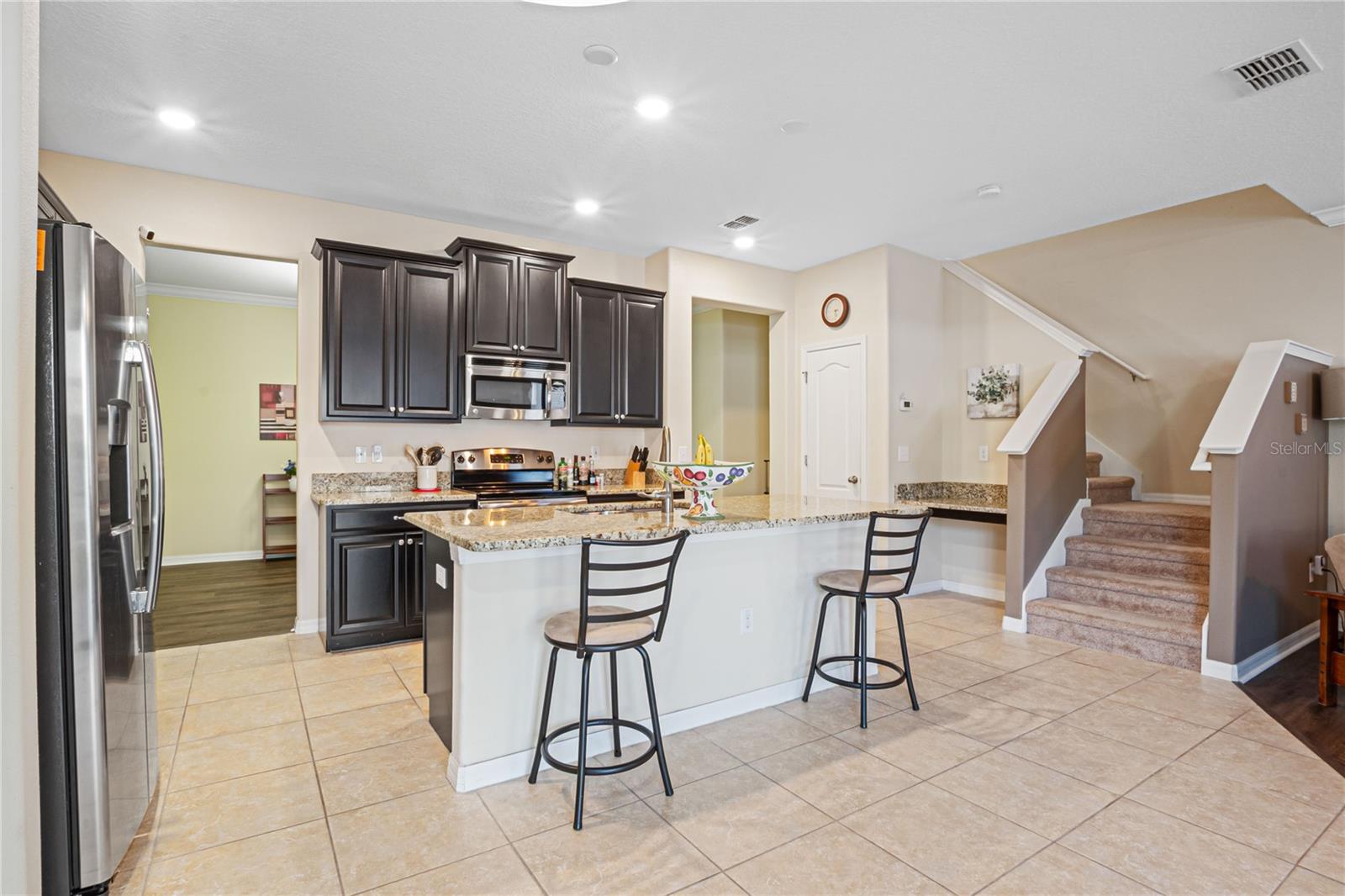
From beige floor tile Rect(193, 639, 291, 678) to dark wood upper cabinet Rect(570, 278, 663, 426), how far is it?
8.17 feet

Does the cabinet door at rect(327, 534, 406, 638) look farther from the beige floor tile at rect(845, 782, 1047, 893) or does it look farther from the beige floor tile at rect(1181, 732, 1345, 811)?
the beige floor tile at rect(1181, 732, 1345, 811)

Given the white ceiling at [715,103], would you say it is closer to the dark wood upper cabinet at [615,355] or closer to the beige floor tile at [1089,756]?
the dark wood upper cabinet at [615,355]

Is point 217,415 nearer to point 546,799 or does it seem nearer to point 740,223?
point 740,223

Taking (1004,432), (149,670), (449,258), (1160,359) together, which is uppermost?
(449,258)

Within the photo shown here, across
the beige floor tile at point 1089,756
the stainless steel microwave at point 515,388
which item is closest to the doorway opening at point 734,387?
the stainless steel microwave at point 515,388

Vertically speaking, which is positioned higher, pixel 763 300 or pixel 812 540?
pixel 763 300

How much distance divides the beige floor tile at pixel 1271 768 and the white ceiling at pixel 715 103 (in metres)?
2.95

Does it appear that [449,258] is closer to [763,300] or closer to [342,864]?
[763,300]

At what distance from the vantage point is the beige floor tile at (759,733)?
281cm

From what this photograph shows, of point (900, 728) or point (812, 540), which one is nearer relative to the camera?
point (900, 728)

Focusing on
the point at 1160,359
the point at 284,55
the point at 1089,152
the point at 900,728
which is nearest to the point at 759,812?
the point at 900,728

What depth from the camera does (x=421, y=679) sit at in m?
3.65

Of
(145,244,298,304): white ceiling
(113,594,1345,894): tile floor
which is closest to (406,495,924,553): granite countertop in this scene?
(113,594,1345,894): tile floor

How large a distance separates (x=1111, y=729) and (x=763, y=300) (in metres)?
4.31
